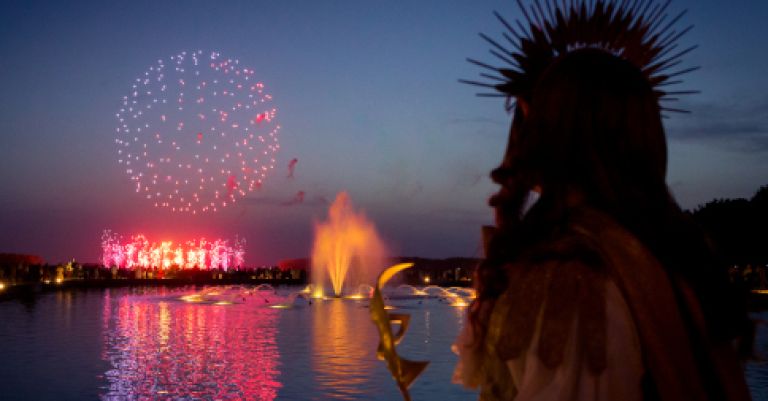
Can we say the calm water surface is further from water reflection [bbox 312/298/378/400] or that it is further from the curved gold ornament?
the curved gold ornament

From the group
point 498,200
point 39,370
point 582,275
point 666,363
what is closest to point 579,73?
point 498,200

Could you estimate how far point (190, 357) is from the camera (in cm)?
1559

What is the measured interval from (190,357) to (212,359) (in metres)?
0.54

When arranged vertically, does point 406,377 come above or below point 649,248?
below

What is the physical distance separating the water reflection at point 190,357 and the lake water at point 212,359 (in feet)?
0.06

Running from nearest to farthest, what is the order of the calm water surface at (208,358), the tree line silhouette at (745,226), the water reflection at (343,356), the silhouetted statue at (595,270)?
1. the silhouetted statue at (595,270)
2. the calm water surface at (208,358)
3. the water reflection at (343,356)
4. the tree line silhouette at (745,226)

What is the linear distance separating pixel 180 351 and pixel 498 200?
51.1ft

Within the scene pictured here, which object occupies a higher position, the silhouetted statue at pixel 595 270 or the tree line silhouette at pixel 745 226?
the tree line silhouette at pixel 745 226

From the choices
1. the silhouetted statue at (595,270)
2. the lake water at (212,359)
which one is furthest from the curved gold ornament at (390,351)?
the lake water at (212,359)

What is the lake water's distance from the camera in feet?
38.1

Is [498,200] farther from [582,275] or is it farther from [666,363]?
[666,363]

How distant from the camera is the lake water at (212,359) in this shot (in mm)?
11625

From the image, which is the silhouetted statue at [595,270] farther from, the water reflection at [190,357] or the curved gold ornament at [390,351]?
the water reflection at [190,357]

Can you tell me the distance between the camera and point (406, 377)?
64.7 inches
